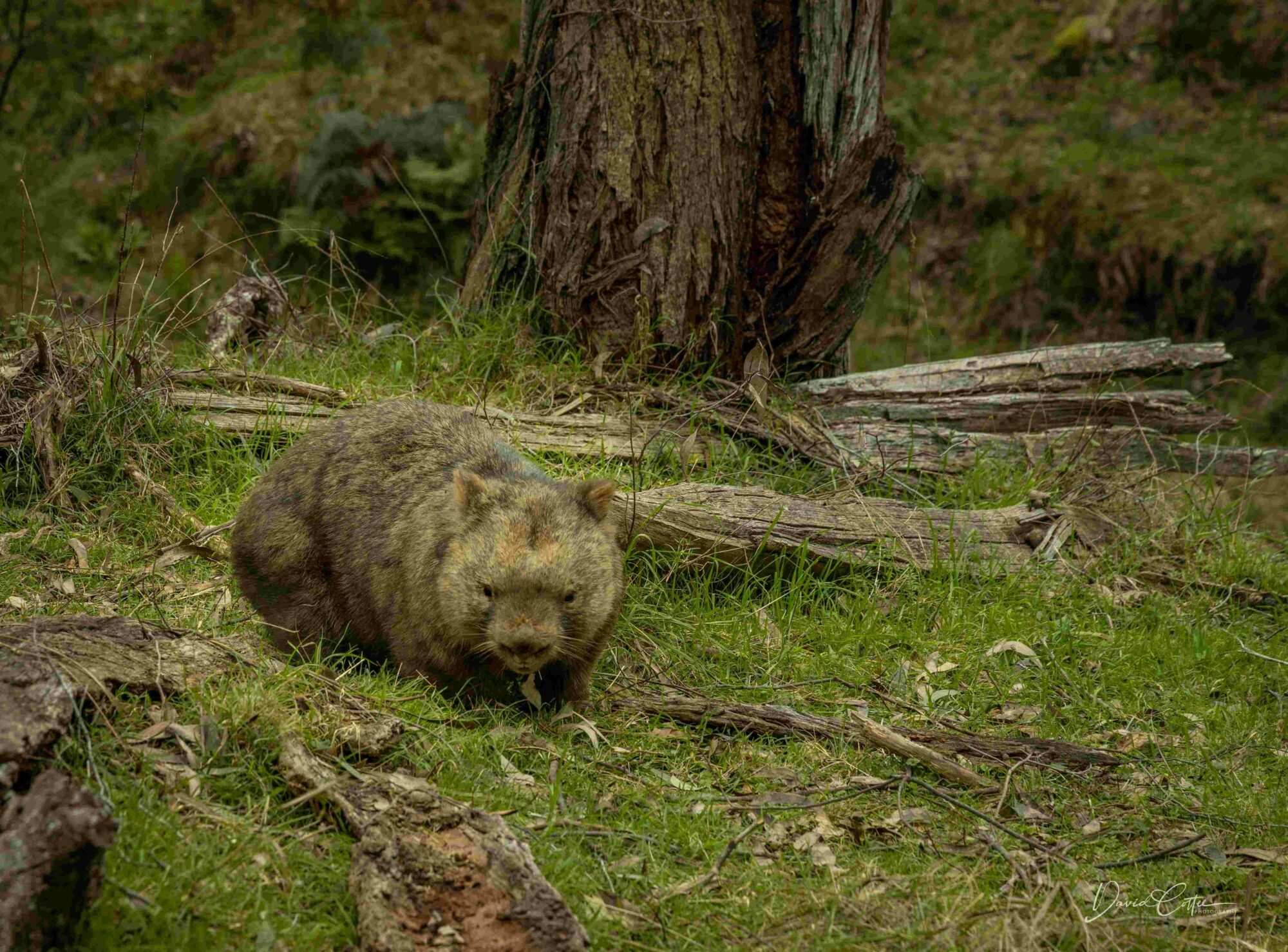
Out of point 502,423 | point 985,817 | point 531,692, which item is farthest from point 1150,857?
point 502,423

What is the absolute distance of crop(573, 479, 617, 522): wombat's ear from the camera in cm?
435

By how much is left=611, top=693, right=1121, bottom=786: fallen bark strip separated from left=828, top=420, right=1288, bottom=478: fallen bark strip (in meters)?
2.06

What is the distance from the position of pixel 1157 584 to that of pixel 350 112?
8205mm

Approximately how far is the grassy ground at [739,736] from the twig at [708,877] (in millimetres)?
31

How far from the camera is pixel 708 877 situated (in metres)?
3.46

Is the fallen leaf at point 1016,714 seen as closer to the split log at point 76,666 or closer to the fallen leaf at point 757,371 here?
the fallen leaf at point 757,371

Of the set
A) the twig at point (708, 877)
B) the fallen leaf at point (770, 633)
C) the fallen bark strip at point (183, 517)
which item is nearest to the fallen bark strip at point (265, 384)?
the fallen bark strip at point (183, 517)

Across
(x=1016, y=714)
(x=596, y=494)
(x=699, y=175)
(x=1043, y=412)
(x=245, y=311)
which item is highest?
(x=699, y=175)

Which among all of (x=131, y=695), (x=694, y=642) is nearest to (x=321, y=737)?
(x=131, y=695)

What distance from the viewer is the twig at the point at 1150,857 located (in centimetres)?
375

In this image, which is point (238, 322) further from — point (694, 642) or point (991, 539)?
point (991, 539)

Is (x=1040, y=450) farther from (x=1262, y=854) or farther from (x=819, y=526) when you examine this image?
(x=1262, y=854)

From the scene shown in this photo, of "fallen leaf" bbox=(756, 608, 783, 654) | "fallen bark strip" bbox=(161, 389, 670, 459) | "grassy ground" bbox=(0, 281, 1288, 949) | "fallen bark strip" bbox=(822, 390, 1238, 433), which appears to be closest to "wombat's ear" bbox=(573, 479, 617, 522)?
"grassy ground" bbox=(0, 281, 1288, 949)

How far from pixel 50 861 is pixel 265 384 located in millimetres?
3875
